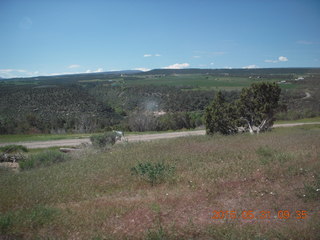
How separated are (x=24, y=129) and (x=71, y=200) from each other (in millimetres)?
27747

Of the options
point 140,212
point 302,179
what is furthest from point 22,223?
point 302,179

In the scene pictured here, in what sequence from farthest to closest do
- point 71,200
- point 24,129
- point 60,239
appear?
point 24,129
point 71,200
point 60,239

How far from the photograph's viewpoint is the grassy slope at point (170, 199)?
4164 millimetres

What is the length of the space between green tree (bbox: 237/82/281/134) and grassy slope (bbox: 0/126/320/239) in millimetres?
8687

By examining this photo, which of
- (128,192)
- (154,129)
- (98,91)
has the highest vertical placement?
(98,91)

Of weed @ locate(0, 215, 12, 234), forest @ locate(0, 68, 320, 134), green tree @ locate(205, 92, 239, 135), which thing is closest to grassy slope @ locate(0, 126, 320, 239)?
→ weed @ locate(0, 215, 12, 234)

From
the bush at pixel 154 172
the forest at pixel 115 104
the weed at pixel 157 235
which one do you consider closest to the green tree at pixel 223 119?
the bush at pixel 154 172

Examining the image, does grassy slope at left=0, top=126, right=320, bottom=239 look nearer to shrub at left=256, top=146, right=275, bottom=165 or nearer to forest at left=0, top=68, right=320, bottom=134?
shrub at left=256, top=146, right=275, bottom=165

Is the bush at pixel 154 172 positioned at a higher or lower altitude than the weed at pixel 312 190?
lower

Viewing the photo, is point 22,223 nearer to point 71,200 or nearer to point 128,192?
point 71,200

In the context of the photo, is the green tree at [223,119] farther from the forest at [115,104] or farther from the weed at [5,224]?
the weed at [5,224]

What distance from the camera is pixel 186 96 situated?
52219mm
